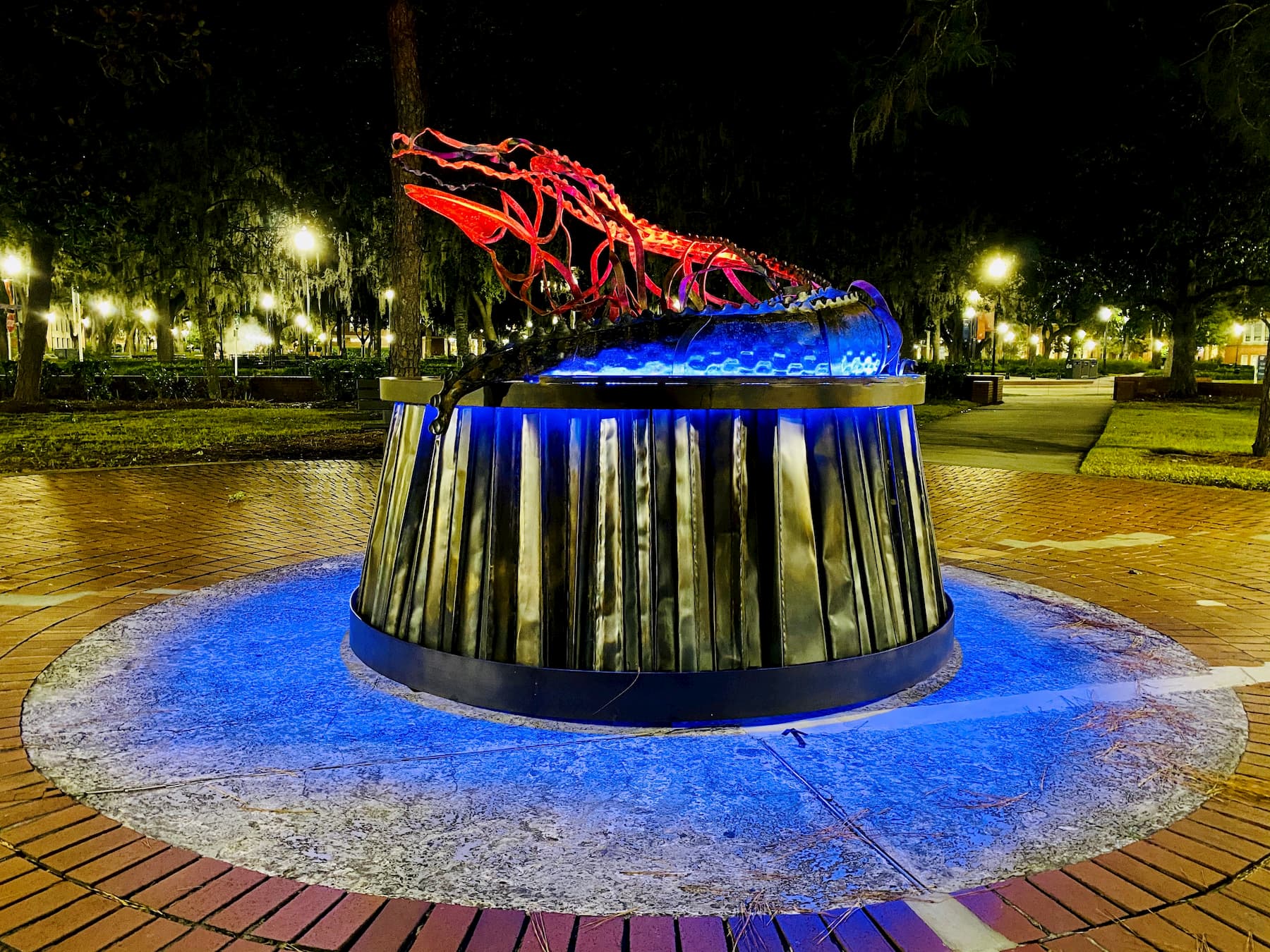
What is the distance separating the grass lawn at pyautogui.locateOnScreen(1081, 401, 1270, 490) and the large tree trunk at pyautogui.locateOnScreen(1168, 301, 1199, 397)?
6742 mm

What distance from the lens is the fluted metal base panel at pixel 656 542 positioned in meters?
3.44

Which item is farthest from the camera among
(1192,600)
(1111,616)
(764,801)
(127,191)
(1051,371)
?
(1051,371)

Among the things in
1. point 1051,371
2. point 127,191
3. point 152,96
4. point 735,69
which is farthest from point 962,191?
point 1051,371

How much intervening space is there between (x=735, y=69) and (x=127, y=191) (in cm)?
1135

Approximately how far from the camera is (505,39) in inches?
599

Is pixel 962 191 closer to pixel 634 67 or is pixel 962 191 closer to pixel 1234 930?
pixel 634 67

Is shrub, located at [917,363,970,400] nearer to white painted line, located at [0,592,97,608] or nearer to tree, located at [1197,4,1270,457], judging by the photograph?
tree, located at [1197,4,1270,457]

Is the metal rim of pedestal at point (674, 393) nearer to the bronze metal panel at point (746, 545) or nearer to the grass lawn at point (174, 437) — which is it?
the bronze metal panel at point (746, 545)

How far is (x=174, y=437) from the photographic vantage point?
1590 centimetres

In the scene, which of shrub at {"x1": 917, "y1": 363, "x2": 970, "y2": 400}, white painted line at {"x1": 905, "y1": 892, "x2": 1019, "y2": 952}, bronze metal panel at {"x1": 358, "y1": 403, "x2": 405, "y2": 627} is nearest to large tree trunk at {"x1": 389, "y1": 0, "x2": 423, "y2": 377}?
bronze metal panel at {"x1": 358, "y1": 403, "x2": 405, "y2": 627}

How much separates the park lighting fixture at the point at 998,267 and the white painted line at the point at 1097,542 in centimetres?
1415

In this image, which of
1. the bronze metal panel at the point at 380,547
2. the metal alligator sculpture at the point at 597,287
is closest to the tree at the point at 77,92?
the metal alligator sculpture at the point at 597,287

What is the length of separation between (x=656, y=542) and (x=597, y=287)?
5.18 ft

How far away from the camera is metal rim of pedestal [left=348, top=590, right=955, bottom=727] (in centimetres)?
340
